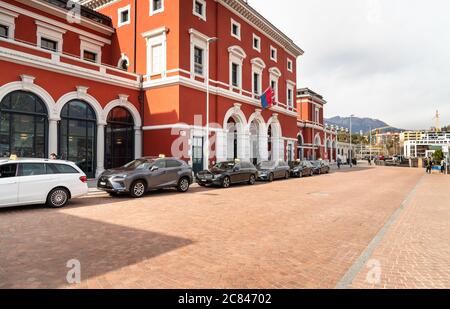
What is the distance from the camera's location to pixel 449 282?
4.17 m

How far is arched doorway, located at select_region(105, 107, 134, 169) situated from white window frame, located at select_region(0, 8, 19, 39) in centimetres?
770

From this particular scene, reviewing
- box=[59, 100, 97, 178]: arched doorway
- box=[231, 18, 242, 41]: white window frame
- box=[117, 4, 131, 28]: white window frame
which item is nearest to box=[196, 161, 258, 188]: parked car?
box=[59, 100, 97, 178]: arched doorway

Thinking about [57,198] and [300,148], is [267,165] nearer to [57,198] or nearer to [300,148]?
[57,198]

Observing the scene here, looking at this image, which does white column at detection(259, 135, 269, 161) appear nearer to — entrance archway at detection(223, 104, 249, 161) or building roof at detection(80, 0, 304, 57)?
entrance archway at detection(223, 104, 249, 161)

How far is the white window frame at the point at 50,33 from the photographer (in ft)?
66.1

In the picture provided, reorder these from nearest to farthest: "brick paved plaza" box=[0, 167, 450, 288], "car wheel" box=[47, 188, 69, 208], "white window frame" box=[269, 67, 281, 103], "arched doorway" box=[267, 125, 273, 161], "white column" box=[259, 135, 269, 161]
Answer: "brick paved plaza" box=[0, 167, 450, 288], "car wheel" box=[47, 188, 69, 208], "white column" box=[259, 135, 269, 161], "white window frame" box=[269, 67, 281, 103], "arched doorway" box=[267, 125, 273, 161]

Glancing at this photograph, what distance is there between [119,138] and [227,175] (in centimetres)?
904

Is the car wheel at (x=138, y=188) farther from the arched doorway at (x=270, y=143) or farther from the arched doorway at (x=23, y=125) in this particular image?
the arched doorway at (x=270, y=143)

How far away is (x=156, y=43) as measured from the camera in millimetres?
21797

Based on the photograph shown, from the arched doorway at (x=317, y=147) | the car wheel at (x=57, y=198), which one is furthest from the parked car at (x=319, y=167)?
the car wheel at (x=57, y=198)

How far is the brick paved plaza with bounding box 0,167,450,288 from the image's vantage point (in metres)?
4.22
